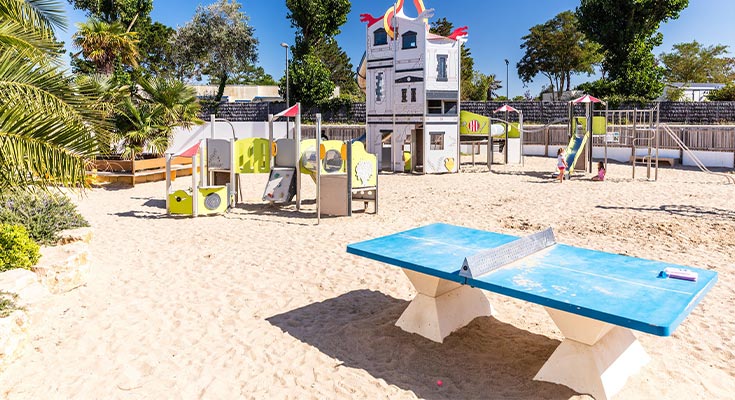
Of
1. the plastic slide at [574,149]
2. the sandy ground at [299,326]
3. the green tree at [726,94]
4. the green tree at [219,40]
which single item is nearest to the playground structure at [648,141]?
the plastic slide at [574,149]

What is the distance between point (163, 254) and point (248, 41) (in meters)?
44.2

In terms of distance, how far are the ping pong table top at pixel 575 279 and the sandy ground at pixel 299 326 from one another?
0.81 metres

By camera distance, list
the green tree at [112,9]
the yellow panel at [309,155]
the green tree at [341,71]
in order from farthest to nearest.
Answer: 1. the green tree at [341,71]
2. the green tree at [112,9]
3. the yellow panel at [309,155]

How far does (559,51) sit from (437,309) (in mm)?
64375

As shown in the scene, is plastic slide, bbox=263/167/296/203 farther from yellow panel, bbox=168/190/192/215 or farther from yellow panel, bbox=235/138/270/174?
yellow panel, bbox=168/190/192/215

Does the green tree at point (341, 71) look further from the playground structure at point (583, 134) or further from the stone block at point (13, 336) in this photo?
the stone block at point (13, 336)

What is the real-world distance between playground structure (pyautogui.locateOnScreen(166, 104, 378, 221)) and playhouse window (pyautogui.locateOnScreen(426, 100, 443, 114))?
11.1 m

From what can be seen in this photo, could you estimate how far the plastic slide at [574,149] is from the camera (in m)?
20.9

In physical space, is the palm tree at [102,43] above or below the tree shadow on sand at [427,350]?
above

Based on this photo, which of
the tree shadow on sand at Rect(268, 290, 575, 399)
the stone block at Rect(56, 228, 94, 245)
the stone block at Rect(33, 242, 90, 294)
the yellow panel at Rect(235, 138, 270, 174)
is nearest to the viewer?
the tree shadow on sand at Rect(268, 290, 575, 399)

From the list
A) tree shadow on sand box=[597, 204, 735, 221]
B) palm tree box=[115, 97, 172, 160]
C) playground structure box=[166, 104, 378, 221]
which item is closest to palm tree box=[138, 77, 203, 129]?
palm tree box=[115, 97, 172, 160]

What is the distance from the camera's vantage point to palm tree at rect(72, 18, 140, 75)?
27.5 metres

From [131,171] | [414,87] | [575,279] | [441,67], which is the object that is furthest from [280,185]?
[441,67]

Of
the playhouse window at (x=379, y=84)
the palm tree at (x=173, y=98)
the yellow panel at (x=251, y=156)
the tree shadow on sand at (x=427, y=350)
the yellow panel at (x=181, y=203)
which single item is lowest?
the tree shadow on sand at (x=427, y=350)
